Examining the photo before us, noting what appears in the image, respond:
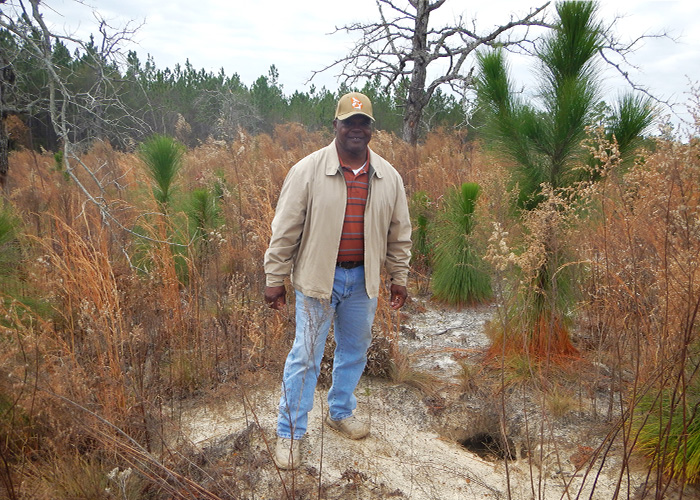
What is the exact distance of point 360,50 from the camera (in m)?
11.5

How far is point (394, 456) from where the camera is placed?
9.00 feet

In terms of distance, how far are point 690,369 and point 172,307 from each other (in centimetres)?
340

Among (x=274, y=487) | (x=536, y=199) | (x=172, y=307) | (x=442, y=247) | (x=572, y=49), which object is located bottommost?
(x=274, y=487)

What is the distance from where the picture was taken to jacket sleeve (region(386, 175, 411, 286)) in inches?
108

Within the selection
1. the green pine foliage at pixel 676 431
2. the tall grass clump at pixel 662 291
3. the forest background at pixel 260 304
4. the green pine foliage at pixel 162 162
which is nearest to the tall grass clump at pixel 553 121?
the forest background at pixel 260 304

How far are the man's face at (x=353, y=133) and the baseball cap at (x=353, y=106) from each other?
3 centimetres

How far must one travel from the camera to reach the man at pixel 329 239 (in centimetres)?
245

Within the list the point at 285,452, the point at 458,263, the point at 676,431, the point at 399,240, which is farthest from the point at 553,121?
the point at 285,452

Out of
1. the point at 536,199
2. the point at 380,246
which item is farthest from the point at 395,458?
the point at 536,199

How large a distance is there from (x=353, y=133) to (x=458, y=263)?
3.12m

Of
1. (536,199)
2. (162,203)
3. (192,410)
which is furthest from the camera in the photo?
(162,203)

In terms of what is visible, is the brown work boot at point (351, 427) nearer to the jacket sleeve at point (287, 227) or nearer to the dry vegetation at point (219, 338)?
the dry vegetation at point (219, 338)

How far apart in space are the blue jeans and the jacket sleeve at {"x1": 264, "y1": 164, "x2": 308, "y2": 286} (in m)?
0.20

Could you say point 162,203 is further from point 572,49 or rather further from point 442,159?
point 442,159
